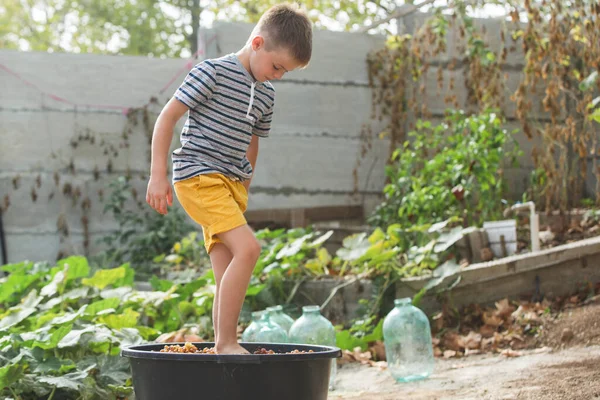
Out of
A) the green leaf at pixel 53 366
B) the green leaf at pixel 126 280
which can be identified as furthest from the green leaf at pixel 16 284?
the green leaf at pixel 53 366

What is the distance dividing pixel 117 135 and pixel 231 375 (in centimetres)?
445

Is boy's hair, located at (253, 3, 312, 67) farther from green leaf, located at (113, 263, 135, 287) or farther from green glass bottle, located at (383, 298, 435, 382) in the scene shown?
green leaf, located at (113, 263, 135, 287)

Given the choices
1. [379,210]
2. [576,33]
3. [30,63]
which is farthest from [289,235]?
[30,63]

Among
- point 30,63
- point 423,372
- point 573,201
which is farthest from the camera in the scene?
point 30,63

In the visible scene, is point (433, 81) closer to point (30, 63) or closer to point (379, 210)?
point (379, 210)

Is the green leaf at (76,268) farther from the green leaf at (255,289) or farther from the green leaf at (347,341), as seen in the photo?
the green leaf at (347,341)

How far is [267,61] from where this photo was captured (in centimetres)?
227

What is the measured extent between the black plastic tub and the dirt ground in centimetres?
91

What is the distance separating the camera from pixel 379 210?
219 inches

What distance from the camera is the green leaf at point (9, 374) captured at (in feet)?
8.20

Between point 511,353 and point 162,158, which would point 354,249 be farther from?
point 162,158

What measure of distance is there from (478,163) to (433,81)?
1.43 meters

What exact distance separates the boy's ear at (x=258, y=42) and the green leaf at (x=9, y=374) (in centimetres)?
126

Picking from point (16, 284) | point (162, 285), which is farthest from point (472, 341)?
point (16, 284)
